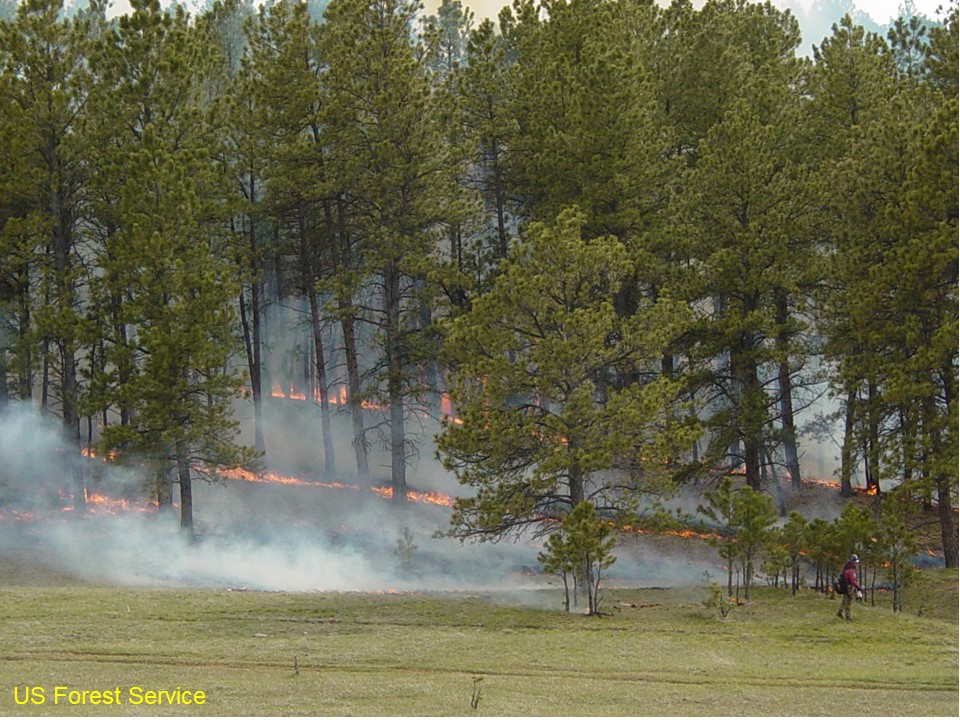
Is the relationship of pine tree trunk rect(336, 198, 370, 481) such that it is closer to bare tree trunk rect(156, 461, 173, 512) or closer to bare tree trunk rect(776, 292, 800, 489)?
bare tree trunk rect(156, 461, 173, 512)

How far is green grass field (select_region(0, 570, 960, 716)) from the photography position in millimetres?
14805

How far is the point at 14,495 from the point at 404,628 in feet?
52.0

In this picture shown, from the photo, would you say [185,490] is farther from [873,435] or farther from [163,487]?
[873,435]

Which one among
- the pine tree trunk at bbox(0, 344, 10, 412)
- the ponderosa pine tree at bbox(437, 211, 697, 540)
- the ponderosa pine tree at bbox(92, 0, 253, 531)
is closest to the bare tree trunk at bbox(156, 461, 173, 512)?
the ponderosa pine tree at bbox(92, 0, 253, 531)

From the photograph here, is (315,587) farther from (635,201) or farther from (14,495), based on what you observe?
(635,201)

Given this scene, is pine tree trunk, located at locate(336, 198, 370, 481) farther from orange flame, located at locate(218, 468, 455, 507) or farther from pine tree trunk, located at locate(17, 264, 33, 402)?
pine tree trunk, located at locate(17, 264, 33, 402)

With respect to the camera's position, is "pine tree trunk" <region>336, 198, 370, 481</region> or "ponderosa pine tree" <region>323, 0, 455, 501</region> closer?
"ponderosa pine tree" <region>323, 0, 455, 501</region>

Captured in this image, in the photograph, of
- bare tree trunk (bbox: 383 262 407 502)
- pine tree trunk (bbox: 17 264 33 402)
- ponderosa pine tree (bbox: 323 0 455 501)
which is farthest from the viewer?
bare tree trunk (bbox: 383 262 407 502)

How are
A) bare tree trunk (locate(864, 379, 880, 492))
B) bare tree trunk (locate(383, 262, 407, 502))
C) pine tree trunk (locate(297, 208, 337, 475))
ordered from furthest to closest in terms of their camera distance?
pine tree trunk (locate(297, 208, 337, 475)) < bare tree trunk (locate(383, 262, 407, 502)) < bare tree trunk (locate(864, 379, 880, 492))

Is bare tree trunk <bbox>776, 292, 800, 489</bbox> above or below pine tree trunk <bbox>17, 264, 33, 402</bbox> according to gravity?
below

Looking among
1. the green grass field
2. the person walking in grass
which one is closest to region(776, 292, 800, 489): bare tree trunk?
the green grass field

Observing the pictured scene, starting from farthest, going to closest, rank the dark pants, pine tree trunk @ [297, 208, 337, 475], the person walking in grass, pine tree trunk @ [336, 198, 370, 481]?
pine tree trunk @ [297, 208, 337, 475], pine tree trunk @ [336, 198, 370, 481], the dark pants, the person walking in grass

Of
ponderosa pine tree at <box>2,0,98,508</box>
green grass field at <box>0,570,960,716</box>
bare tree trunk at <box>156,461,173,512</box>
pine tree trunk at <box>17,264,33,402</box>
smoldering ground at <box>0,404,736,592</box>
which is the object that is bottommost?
green grass field at <box>0,570,960,716</box>

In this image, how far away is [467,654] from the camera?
57.2 ft
